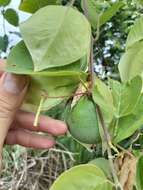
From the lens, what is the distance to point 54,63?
0.43m

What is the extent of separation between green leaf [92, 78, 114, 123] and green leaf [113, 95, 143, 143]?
0.05ft

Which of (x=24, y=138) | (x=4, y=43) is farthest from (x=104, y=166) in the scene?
(x=4, y=43)

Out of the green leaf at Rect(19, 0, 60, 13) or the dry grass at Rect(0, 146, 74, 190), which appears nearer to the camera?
the green leaf at Rect(19, 0, 60, 13)

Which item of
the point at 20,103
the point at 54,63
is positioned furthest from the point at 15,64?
the point at 20,103

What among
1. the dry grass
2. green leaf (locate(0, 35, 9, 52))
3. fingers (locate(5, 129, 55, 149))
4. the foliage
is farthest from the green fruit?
the dry grass

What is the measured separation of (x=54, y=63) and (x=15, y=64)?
0.03m

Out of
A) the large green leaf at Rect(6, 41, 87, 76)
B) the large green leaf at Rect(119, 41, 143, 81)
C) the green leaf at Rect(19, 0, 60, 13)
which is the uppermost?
the green leaf at Rect(19, 0, 60, 13)

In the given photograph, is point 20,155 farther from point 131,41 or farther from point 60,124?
point 131,41

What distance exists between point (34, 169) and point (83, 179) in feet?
4.30

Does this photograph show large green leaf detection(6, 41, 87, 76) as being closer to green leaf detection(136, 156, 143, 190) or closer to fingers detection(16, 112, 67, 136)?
green leaf detection(136, 156, 143, 190)

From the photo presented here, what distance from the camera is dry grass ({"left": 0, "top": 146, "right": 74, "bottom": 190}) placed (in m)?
1.69

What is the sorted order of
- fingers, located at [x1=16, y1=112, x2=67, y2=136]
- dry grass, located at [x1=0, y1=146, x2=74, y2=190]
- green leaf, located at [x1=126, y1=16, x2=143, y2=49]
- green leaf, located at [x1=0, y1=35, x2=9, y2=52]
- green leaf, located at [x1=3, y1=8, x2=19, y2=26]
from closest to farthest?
green leaf, located at [x1=126, y1=16, x2=143, y2=49]
fingers, located at [x1=16, y1=112, x2=67, y2=136]
green leaf, located at [x1=3, y1=8, x2=19, y2=26]
green leaf, located at [x1=0, y1=35, x2=9, y2=52]
dry grass, located at [x1=0, y1=146, x2=74, y2=190]

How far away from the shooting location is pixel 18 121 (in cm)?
81

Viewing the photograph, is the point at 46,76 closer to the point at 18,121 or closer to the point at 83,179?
the point at 83,179
